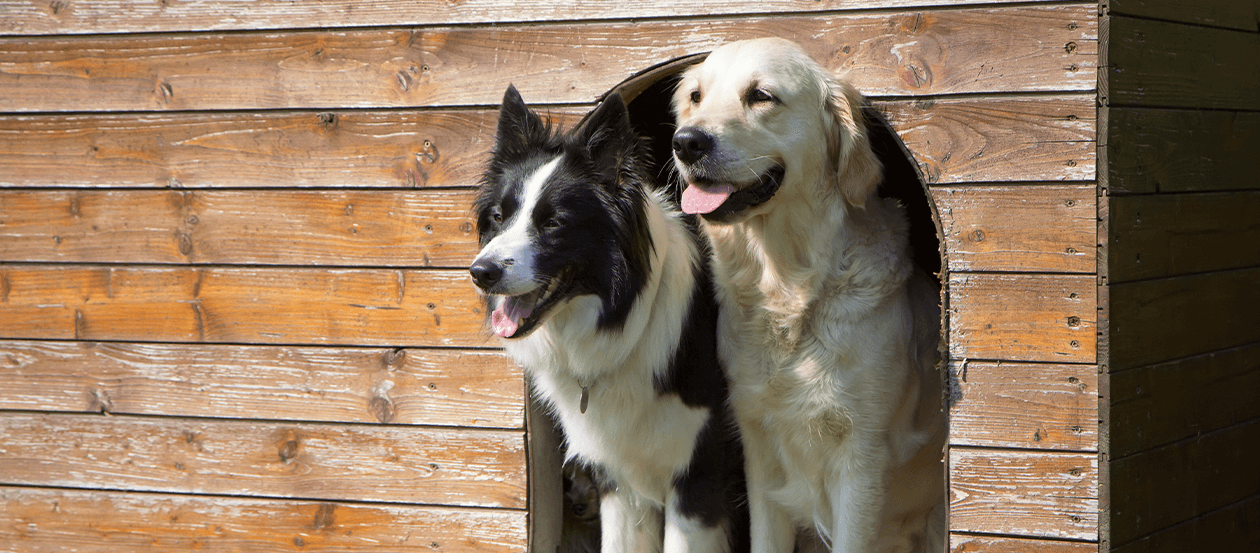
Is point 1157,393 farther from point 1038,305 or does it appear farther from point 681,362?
point 681,362

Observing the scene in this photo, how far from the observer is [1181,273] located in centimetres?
265

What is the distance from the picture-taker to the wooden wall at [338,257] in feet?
8.23

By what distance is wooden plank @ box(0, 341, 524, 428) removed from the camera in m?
2.94

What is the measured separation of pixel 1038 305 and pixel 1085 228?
0.72 ft

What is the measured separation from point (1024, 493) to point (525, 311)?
1354 mm

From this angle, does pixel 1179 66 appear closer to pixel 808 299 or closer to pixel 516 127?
pixel 808 299

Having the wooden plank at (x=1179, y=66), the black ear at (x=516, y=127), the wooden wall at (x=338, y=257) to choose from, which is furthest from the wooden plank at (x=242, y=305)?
the wooden plank at (x=1179, y=66)

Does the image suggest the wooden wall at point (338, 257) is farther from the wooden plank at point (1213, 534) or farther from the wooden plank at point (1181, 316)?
the wooden plank at point (1213, 534)

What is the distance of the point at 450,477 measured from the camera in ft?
9.77

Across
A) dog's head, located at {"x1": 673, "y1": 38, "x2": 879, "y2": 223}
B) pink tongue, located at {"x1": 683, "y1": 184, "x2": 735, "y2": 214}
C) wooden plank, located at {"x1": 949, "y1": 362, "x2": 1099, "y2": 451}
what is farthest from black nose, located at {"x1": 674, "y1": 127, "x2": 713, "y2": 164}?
wooden plank, located at {"x1": 949, "y1": 362, "x2": 1099, "y2": 451}

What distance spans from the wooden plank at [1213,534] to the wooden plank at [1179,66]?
1.14m

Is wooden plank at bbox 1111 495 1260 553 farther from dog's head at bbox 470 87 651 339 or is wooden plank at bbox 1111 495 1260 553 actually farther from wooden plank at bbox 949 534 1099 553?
dog's head at bbox 470 87 651 339

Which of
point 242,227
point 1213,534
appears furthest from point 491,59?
point 1213,534

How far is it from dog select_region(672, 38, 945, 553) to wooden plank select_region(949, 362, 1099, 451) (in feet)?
0.89
